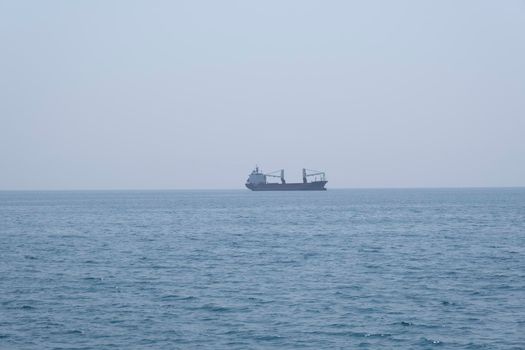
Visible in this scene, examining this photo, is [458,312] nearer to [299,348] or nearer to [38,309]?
[299,348]

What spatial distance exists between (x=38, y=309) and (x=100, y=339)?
6.14 metres

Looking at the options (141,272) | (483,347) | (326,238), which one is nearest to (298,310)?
(483,347)

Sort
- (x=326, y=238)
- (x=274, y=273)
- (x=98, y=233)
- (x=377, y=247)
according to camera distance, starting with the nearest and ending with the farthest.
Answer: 1. (x=274, y=273)
2. (x=377, y=247)
3. (x=326, y=238)
4. (x=98, y=233)

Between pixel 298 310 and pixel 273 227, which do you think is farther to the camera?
pixel 273 227

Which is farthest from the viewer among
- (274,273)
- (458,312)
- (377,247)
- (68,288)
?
(377,247)

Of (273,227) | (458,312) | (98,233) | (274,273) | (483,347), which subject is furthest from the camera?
(273,227)

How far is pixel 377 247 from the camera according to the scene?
5481cm

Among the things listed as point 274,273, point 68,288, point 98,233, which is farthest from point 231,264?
point 98,233

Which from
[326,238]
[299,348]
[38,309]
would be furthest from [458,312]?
[326,238]

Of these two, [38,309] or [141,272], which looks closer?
[38,309]

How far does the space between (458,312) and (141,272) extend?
19.2 metres

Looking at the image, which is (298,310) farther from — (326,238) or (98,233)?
(98,233)

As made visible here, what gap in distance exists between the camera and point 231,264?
44.3m

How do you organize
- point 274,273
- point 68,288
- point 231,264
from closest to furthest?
point 68,288 < point 274,273 < point 231,264
